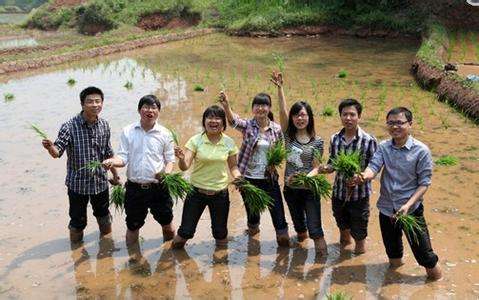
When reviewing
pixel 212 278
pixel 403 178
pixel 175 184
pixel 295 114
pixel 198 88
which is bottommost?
pixel 212 278

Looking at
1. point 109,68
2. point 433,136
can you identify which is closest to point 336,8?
point 109,68

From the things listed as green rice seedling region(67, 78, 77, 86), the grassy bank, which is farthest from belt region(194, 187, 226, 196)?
the grassy bank

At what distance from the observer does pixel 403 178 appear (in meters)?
4.59

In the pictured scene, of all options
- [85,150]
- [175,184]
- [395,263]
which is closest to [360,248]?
[395,263]

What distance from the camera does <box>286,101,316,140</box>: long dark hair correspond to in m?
4.99

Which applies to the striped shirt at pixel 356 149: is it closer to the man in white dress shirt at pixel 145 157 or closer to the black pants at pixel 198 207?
the black pants at pixel 198 207

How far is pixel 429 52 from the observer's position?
16.3m

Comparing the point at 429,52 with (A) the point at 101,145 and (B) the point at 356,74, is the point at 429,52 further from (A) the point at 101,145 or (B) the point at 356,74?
(A) the point at 101,145

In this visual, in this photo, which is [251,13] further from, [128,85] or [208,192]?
[208,192]

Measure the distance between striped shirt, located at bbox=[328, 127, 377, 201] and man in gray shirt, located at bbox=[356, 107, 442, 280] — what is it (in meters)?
0.22

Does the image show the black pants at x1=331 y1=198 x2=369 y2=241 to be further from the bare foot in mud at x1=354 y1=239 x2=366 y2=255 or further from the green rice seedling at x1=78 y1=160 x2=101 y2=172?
the green rice seedling at x1=78 y1=160 x2=101 y2=172

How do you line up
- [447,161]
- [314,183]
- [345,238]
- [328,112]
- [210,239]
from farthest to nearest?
1. [328,112]
2. [447,161]
3. [210,239]
4. [345,238]
5. [314,183]

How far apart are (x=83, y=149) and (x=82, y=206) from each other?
2.01ft

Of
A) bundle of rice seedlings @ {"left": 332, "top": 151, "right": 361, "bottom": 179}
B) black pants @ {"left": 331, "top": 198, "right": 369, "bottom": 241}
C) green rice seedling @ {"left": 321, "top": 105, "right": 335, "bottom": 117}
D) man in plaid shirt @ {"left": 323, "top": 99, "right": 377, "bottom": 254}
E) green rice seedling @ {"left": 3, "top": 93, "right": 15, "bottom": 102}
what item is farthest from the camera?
green rice seedling @ {"left": 3, "top": 93, "right": 15, "bottom": 102}
